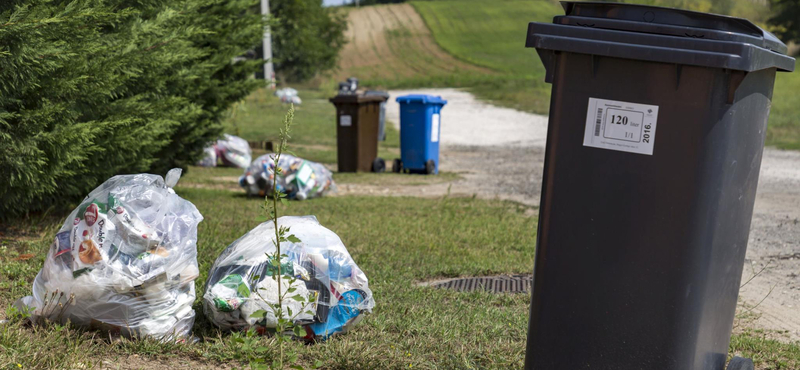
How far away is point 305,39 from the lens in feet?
165

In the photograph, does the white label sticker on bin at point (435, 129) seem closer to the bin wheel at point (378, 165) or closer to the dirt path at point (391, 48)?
the bin wheel at point (378, 165)

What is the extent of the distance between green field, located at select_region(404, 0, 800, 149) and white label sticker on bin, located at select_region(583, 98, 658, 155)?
43.1ft

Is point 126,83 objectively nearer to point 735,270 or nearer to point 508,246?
point 508,246

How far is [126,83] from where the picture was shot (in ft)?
19.0

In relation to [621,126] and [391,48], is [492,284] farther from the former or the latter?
[391,48]

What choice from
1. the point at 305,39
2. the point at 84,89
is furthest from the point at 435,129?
the point at 305,39

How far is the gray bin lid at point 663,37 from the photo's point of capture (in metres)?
2.22

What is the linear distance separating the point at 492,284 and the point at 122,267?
8.00ft

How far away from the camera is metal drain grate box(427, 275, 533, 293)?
4484 mm

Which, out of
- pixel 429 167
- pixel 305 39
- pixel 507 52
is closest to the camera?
pixel 429 167

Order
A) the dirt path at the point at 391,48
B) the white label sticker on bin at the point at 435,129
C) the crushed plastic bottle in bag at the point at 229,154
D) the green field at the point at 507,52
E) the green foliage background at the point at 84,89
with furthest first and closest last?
1. the dirt path at the point at 391,48
2. the green field at the point at 507,52
3. the white label sticker on bin at the point at 435,129
4. the crushed plastic bottle in bag at the point at 229,154
5. the green foliage background at the point at 84,89

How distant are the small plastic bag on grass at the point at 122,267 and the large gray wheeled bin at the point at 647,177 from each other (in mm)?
1549

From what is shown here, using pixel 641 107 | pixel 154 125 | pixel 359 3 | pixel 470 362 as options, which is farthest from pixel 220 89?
pixel 359 3

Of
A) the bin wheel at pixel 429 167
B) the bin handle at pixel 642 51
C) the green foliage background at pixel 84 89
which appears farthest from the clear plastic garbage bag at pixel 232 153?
the bin handle at pixel 642 51
